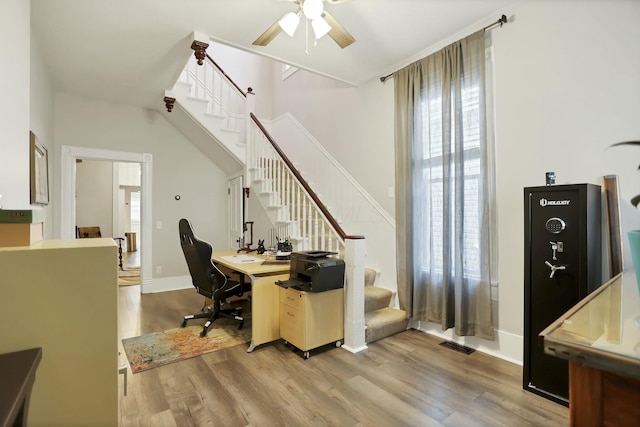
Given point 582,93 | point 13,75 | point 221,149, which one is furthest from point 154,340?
point 582,93

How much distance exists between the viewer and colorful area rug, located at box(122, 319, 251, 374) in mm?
2604

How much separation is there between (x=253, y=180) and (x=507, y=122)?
336 cm

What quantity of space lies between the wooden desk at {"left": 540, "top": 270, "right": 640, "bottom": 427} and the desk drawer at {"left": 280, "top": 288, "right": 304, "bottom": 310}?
2.04m

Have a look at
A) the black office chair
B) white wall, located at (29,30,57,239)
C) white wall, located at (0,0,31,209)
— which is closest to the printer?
the black office chair

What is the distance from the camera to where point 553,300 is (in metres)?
2.02

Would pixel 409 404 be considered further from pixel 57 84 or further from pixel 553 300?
pixel 57 84

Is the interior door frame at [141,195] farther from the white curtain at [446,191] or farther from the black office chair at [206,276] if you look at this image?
the white curtain at [446,191]

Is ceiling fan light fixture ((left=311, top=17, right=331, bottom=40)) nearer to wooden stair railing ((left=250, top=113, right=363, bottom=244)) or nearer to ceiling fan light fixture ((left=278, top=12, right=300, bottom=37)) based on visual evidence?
ceiling fan light fixture ((left=278, top=12, right=300, bottom=37))

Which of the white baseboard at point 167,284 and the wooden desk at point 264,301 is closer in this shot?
the wooden desk at point 264,301

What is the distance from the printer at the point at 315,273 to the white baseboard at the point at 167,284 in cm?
310

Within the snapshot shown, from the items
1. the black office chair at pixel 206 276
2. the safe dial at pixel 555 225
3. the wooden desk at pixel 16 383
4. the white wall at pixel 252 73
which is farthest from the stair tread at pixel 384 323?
the white wall at pixel 252 73

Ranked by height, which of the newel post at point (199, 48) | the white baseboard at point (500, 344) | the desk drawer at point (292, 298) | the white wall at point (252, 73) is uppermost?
the white wall at point (252, 73)

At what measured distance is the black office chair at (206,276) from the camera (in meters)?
3.07

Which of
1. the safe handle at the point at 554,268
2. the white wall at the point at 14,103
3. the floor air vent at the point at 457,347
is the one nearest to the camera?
the white wall at the point at 14,103
